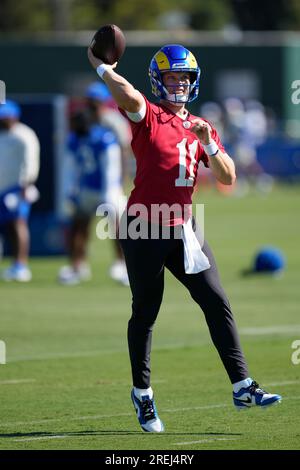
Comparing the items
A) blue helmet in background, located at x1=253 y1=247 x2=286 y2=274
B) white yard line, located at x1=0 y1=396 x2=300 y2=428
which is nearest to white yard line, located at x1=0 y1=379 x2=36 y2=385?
white yard line, located at x1=0 y1=396 x2=300 y2=428

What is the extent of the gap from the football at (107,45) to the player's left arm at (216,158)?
27.2 inches

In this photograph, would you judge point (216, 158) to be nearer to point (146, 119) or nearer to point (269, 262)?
point (146, 119)

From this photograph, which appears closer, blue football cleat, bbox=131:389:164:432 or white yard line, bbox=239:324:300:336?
blue football cleat, bbox=131:389:164:432


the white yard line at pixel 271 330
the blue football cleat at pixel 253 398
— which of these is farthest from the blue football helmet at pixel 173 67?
the white yard line at pixel 271 330

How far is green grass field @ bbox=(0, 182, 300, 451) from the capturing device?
308 inches

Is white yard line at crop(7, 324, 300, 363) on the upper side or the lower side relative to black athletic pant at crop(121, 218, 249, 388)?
lower

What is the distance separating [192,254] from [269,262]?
29.7ft

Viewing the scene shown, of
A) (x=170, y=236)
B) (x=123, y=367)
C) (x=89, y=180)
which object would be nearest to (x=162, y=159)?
(x=170, y=236)

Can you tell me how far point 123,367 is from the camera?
1056 centimetres

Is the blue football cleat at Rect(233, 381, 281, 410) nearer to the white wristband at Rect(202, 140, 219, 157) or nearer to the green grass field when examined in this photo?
the green grass field

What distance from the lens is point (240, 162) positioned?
123 ft

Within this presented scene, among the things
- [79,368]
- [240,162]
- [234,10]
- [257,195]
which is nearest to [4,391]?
[79,368]

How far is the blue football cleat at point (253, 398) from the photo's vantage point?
7863 millimetres
